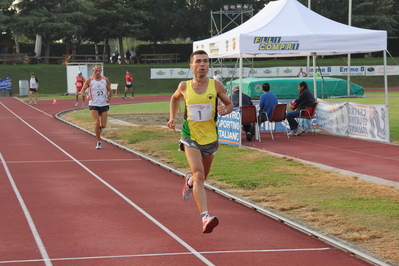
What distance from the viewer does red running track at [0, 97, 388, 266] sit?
5816 mm

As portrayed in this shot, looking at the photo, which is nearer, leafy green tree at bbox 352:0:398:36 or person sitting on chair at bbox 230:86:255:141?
person sitting on chair at bbox 230:86:255:141

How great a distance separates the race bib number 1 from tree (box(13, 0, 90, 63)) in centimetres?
5023

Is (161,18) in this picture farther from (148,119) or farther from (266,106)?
(266,106)

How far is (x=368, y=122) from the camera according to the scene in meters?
16.4

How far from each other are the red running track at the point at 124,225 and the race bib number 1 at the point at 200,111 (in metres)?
1.23

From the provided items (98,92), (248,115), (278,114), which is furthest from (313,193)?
(278,114)

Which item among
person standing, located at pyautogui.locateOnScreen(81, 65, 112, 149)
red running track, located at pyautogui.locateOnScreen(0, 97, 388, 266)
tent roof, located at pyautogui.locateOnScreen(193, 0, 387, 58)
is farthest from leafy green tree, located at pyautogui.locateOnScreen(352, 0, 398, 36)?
red running track, located at pyautogui.locateOnScreen(0, 97, 388, 266)

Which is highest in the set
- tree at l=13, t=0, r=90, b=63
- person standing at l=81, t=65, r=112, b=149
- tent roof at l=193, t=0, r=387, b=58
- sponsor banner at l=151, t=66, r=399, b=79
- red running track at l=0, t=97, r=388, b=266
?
tree at l=13, t=0, r=90, b=63

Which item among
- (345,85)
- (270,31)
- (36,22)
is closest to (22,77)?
(36,22)

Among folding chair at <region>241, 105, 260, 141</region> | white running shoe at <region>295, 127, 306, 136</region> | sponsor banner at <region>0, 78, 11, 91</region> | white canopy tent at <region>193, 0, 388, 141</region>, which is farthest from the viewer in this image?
sponsor banner at <region>0, 78, 11, 91</region>

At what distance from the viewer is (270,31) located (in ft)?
52.4

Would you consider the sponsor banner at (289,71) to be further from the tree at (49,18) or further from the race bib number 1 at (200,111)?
the race bib number 1 at (200,111)

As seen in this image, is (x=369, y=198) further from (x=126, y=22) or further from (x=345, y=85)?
(x=126, y=22)

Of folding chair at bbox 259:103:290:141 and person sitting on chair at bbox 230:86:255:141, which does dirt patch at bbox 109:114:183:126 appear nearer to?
person sitting on chair at bbox 230:86:255:141
